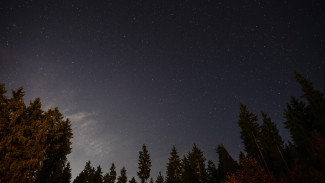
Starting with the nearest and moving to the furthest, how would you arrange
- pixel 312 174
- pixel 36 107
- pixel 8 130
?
1. pixel 312 174
2. pixel 8 130
3. pixel 36 107

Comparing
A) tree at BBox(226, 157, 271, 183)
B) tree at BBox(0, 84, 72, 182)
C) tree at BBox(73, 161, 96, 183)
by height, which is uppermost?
tree at BBox(73, 161, 96, 183)

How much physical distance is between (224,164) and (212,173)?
32.1 ft

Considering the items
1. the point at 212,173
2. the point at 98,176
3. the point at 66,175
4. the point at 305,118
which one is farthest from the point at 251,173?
the point at 98,176

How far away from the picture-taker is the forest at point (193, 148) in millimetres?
14258

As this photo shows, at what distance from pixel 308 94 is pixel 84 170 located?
68.0 meters

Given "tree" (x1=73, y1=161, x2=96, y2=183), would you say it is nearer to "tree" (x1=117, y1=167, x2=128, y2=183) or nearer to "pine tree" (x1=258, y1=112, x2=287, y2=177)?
"tree" (x1=117, y1=167, x2=128, y2=183)

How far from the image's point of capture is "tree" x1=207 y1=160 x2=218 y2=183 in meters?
46.2

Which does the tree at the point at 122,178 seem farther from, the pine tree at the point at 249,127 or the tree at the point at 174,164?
the pine tree at the point at 249,127

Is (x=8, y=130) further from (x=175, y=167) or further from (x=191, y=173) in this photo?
(x=191, y=173)

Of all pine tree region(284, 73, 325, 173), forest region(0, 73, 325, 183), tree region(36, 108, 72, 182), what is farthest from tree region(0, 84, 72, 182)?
pine tree region(284, 73, 325, 173)

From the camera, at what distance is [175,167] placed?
44.5 meters

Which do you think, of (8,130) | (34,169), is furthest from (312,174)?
(8,130)

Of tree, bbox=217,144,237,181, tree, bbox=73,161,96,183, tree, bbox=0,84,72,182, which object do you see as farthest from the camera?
tree, bbox=73,161,96,183

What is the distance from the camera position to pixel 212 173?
163ft
